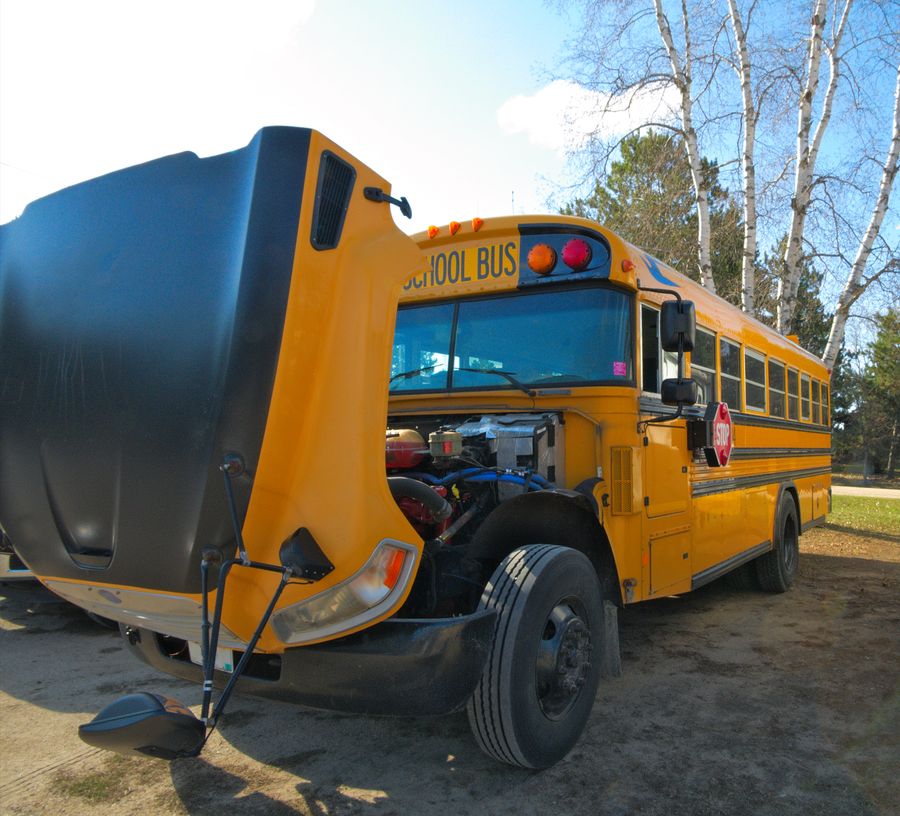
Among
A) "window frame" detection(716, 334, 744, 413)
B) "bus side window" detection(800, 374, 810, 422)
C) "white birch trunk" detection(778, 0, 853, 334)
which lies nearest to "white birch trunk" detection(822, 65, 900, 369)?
"white birch trunk" detection(778, 0, 853, 334)

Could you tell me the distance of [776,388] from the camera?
6816mm

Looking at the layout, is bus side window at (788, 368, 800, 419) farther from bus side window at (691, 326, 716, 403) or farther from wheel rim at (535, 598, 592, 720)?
wheel rim at (535, 598, 592, 720)

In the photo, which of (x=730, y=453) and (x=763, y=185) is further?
(x=763, y=185)

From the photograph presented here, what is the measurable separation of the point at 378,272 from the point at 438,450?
1.06 meters

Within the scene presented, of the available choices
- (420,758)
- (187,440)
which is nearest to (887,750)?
(420,758)

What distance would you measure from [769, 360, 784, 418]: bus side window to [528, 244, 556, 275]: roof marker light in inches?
143

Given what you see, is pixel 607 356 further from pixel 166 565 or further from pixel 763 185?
pixel 763 185

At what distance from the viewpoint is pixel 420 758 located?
3094mm

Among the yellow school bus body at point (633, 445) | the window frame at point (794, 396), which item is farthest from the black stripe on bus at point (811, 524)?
the yellow school bus body at point (633, 445)

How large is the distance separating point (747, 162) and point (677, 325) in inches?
388

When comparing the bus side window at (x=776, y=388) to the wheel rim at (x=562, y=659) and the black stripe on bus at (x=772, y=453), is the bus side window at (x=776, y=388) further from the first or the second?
the wheel rim at (x=562, y=659)

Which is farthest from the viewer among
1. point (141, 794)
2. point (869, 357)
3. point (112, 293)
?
point (869, 357)

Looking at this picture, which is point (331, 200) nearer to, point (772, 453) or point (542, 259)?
A: point (542, 259)

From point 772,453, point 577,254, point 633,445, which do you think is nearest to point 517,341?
point 577,254
